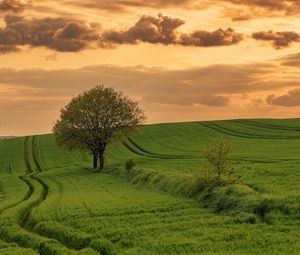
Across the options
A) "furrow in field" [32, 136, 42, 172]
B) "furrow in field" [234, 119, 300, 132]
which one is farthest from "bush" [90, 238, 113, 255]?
"furrow in field" [234, 119, 300, 132]

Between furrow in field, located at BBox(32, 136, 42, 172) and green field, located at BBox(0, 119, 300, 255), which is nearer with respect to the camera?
green field, located at BBox(0, 119, 300, 255)

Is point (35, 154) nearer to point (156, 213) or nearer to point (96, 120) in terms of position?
point (96, 120)

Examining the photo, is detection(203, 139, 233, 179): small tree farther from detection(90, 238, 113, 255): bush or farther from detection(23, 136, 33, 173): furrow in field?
detection(23, 136, 33, 173): furrow in field

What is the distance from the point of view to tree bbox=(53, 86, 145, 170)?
3644 inches

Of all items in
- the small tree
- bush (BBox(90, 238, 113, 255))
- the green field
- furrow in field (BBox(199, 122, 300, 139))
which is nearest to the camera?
bush (BBox(90, 238, 113, 255))

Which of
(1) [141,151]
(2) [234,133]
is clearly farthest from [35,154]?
(2) [234,133]

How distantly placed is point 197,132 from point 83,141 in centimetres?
4828

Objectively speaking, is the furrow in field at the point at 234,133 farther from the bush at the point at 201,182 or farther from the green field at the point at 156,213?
the bush at the point at 201,182

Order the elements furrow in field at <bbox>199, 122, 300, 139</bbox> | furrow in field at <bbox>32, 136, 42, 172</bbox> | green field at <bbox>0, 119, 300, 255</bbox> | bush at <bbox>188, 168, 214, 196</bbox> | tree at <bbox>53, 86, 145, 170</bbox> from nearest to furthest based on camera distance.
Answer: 1. green field at <bbox>0, 119, 300, 255</bbox>
2. bush at <bbox>188, 168, 214, 196</bbox>
3. tree at <bbox>53, 86, 145, 170</bbox>
4. furrow in field at <bbox>32, 136, 42, 172</bbox>
5. furrow in field at <bbox>199, 122, 300, 139</bbox>

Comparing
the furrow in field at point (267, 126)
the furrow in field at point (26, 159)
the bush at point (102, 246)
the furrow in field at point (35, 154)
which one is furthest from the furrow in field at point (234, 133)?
the bush at point (102, 246)

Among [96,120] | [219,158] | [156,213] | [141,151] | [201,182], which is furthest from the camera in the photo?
[141,151]

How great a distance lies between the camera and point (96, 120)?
93.2 meters

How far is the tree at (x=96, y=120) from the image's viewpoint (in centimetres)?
9256

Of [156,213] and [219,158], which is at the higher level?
[219,158]
